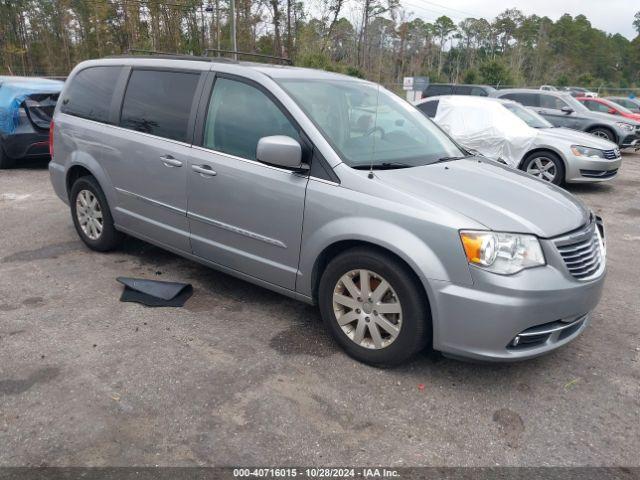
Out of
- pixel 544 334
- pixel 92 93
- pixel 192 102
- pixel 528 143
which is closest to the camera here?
pixel 544 334

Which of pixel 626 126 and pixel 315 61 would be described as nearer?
pixel 626 126

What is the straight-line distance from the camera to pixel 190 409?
289 cm

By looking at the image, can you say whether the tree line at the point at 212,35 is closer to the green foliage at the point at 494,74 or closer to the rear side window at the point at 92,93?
the green foliage at the point at 494,74

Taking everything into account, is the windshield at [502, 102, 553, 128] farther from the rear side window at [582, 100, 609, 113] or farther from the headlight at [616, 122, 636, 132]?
the rear side window at [582, 100, 609, 113]

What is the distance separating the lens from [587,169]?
8859 millimetres

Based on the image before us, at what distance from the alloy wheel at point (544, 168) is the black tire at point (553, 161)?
2 centimetres

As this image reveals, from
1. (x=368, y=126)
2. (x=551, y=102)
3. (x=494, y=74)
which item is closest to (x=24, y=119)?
(x=368, y=126)

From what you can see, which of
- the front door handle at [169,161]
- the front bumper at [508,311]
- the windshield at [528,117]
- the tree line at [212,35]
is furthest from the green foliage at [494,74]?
the front bumper at [508,311]

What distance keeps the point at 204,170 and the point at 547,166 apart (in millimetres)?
6948

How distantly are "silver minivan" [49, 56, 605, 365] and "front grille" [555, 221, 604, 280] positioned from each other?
12 millimetres

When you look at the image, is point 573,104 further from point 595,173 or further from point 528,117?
point 595,173

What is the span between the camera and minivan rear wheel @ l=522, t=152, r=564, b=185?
29.5 feet

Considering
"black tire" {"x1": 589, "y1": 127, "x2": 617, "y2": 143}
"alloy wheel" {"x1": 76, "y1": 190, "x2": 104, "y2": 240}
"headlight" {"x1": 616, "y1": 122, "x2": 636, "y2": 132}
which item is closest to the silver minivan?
"alloy wheel" {"x1": 76, "y1": 190, "x2": 104, "y2": 240}

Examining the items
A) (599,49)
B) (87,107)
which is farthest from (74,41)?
(599,49)
